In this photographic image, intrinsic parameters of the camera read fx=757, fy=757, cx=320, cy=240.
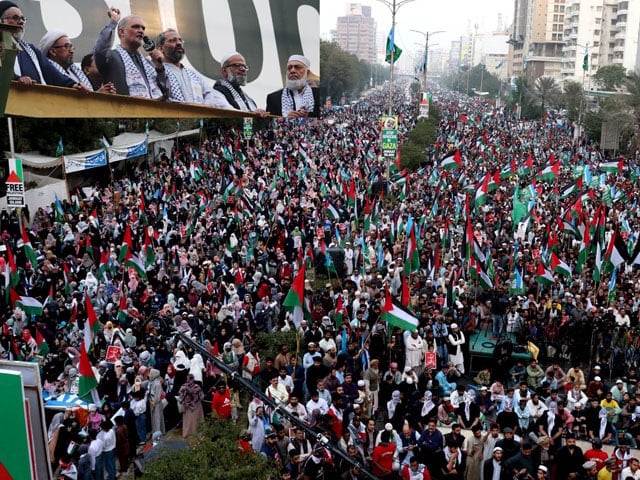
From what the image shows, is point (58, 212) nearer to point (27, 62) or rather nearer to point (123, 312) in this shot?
point (27, 62)

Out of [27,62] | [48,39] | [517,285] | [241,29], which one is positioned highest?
[241,29]

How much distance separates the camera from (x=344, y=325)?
39.0 feet

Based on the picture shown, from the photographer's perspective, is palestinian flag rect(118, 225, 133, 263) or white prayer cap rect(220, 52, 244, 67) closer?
palestinian flag rect(118, 225, 133, 263)

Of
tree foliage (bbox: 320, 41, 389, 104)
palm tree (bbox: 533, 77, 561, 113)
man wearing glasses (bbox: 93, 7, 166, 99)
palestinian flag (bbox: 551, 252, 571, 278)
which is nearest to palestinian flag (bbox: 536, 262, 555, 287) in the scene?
palestinian flag (bbox: 551, 252, 571, 278)

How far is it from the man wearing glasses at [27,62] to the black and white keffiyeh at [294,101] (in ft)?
27.1

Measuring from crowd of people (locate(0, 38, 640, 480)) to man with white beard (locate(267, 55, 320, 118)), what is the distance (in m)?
5.26

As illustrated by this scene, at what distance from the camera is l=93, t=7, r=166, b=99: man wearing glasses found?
23.8 m

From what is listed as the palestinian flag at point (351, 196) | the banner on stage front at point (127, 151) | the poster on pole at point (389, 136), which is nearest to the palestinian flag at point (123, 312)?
the palestinian flag at point (351, 196)

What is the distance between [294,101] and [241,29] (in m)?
3.18

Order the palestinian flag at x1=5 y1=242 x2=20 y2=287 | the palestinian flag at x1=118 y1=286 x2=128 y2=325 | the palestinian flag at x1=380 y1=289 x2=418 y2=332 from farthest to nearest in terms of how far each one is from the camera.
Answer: the palestinian flag at x1=5 y1=242 x2=20 y2=287
the palestinian flag at x1=118 y1=286 x2=128 y2=325
the palestinian flag at x1=380 y1=289 x2=418 y2=332

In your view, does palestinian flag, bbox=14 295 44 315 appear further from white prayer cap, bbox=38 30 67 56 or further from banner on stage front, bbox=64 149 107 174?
banner on stage front, bbox=64 149 107 174

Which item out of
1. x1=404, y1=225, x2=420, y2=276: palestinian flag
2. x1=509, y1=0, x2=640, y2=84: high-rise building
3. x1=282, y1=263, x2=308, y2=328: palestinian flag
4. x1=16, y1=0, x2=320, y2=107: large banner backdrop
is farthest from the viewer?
x1=509, y1=0, x2=640, y2=84: high-rise building

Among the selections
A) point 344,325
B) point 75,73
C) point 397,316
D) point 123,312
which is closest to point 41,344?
point 123,312

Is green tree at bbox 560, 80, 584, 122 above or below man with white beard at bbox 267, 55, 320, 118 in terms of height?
below
